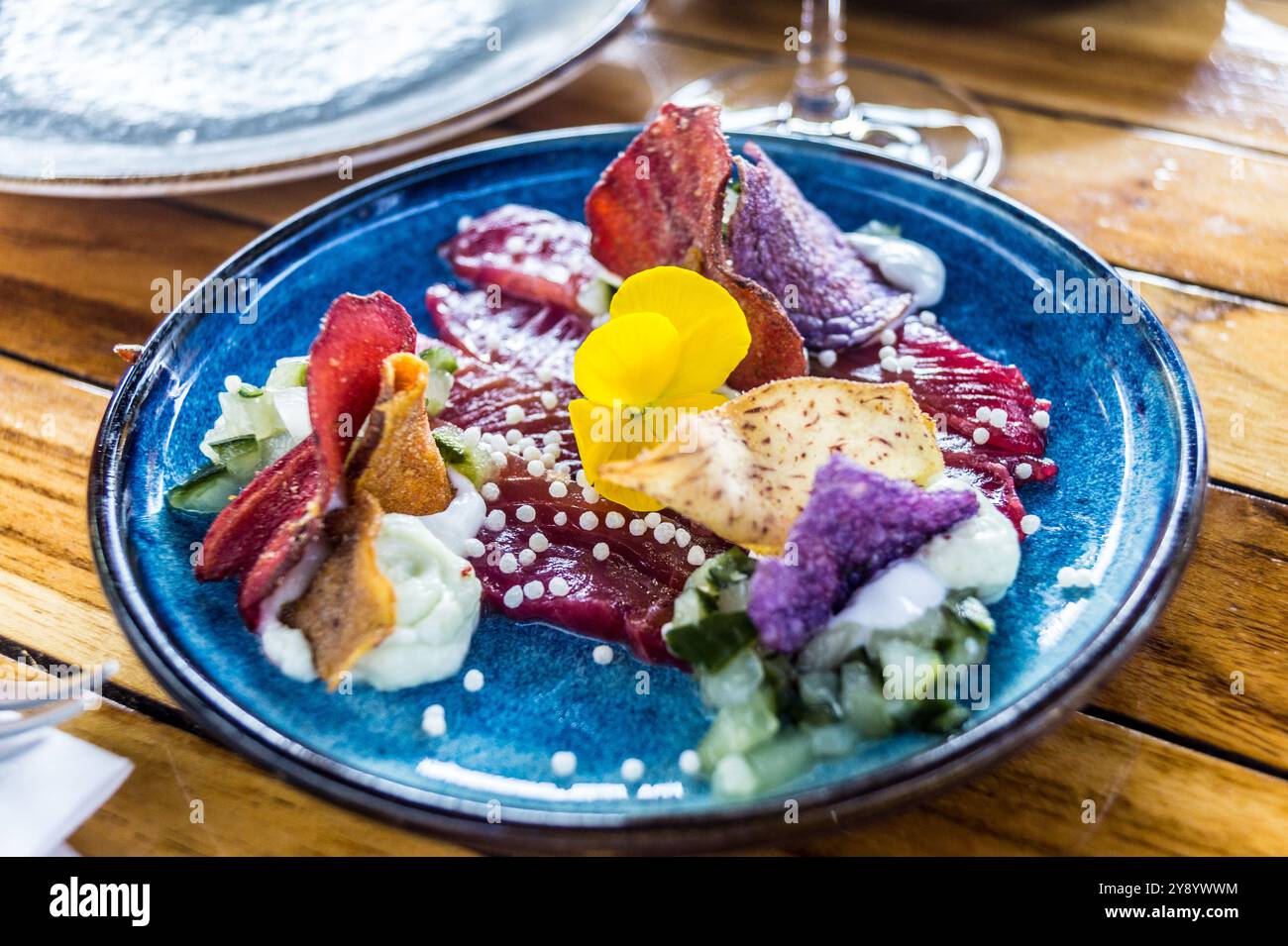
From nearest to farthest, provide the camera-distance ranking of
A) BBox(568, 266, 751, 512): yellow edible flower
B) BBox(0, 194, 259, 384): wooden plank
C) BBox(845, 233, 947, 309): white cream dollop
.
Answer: BBox(568, 266, 751, 512): yellow edible flower → BBox(845, 233, 947, 309): white cream dollop → BBox(0, 194, 259, 384): wooden plank

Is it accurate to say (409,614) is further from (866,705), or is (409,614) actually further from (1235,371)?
(1235,371)

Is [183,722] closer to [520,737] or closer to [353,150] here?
[520,737]

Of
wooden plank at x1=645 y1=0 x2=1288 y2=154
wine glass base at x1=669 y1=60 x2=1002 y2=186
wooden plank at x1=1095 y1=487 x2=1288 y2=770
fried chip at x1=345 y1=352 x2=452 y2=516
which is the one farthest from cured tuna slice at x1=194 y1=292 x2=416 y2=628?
wooden plank at x1=645 y1=0 x2=1288 y2=154

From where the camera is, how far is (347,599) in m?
1.21

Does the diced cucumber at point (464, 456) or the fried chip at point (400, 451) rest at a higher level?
the fried chip at point (400, 451)

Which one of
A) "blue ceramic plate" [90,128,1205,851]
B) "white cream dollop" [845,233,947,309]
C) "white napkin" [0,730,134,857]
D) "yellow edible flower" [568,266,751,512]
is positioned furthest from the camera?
"white cream dollop" [845,233,947,309]

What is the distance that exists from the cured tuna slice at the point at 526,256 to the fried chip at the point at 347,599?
1.82 ft

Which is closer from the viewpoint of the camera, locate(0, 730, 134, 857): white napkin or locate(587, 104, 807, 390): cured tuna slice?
locate(0, 730, 134, 857): white napkin

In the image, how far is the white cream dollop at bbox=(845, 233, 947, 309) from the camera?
1.67 metres

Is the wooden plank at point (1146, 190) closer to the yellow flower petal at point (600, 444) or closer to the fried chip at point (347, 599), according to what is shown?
the yellow flower petal at point (600, 444)

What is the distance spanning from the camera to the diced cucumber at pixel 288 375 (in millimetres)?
1447

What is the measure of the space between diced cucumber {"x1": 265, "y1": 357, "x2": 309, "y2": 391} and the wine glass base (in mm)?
951

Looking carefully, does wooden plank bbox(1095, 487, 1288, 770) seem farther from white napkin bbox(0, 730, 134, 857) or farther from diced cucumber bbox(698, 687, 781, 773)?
white napkin bbox(0, 730, 134, 857)

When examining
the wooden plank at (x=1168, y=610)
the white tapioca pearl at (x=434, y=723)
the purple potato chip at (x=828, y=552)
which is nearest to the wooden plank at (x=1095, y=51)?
the wooden plank at (x=1168, y=610)
